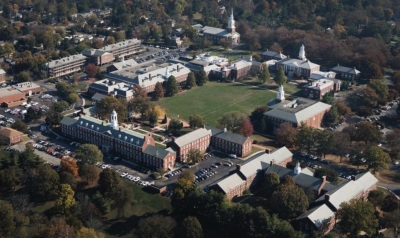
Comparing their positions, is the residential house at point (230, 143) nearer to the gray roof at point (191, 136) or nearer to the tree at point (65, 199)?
the gray roof at point (191, 136)

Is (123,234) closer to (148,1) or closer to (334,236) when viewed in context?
(334,236)

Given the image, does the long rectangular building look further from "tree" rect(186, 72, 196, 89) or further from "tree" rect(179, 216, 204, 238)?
"tree" rect(179, 216, 204, 238)

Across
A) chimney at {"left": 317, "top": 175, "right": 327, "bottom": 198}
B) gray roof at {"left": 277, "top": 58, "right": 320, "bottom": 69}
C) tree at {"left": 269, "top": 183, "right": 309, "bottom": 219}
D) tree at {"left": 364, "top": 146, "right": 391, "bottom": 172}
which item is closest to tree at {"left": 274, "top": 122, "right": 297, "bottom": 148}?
tree at {"left": 364, "top": 146, "right": 391, "bottom": 172}

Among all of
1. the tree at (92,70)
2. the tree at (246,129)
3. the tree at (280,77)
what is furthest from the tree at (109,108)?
the tree at (280,77)

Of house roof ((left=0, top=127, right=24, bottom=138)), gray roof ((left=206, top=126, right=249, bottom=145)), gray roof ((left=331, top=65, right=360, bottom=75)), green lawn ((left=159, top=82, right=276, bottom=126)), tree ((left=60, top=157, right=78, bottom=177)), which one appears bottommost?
green lawn ((left=159, top=82, right=276, bottom=126))

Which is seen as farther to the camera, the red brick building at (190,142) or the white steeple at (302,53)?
the white steeple at (302,53)

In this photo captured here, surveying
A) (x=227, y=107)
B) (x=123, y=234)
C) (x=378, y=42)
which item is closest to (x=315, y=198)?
(x=123, y=234)

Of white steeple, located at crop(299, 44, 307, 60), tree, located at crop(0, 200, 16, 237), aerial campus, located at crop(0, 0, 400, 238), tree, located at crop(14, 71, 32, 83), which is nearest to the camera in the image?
tree, located at crop(0, 200, 16, 237)
